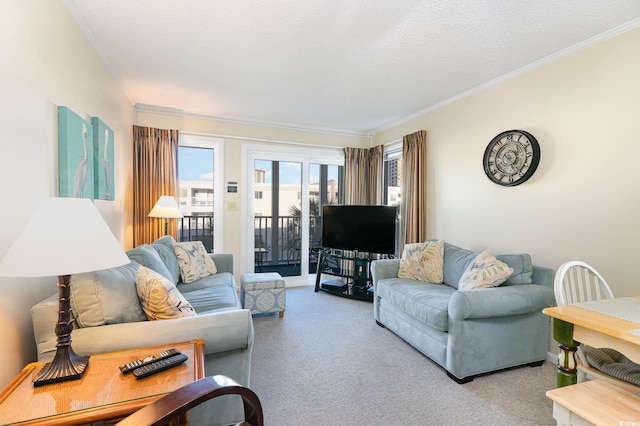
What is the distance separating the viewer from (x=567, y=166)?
7.96 ft

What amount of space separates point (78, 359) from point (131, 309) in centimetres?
35

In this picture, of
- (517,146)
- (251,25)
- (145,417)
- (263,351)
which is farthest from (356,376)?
(251,25)

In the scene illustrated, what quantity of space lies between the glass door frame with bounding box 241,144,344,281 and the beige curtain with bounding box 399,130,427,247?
4.12 ft

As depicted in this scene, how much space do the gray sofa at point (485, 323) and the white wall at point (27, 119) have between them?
2468mm

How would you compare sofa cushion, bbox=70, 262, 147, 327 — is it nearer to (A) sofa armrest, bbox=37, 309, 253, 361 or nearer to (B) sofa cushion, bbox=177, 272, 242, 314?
(A) sofa armrest, bbox=37, 309, 253, 361

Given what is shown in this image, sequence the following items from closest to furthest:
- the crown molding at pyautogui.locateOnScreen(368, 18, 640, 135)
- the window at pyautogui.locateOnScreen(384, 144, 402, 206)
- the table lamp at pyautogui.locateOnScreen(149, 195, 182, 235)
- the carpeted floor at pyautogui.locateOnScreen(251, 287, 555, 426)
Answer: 1. the carpeted floor at pyautogui.locateOnScreen(251, 287, 555, 426)
2. the crown molding at pyautogui.locateOnScreen(368, 18, 640, 135)
3. the table lamp at pyautogui.locateOnScreen(149, 195, 182, 235)
4. the window at pyautogui.locateOnScreen(384, 144, 402, 206)

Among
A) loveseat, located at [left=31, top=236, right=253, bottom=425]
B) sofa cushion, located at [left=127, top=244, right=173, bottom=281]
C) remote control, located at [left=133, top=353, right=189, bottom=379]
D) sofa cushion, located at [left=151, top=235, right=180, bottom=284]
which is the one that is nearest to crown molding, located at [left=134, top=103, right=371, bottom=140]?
sofa cushion, located at [left=151, top=235, right=180, bottom=284]

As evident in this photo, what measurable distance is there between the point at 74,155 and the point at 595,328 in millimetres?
2943

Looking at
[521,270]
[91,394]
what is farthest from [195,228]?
[521,270]

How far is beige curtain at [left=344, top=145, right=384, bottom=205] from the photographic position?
16.0 ft

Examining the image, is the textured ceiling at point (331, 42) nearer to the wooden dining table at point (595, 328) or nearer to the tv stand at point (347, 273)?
the wooden dining table at point (595, 328)

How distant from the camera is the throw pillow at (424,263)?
3109 mm

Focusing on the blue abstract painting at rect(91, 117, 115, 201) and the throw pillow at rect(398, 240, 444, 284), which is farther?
the throw pillow at rect(398, 240, 444, 284)

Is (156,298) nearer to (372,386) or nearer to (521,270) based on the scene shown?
(372,386)
